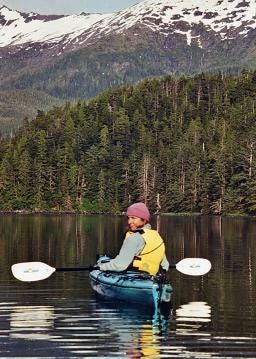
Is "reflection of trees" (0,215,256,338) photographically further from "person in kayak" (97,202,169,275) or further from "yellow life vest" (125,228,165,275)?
"person in kayak" (97,202,169,275)

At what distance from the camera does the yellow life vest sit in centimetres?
2855

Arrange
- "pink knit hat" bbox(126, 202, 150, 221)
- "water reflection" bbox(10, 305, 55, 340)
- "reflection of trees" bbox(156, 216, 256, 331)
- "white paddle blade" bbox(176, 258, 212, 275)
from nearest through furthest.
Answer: "water reflection" bbox(10, 305, 55, 340)
"pink knit hat" bbox(126, 202, 150, 221)
"reflection of trees" bbox(156, 216, 256, 331)
"white paddle blade" bbox(176, 258, 212, 275)

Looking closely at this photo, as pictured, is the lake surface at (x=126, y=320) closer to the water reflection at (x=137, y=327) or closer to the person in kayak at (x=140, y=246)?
the water reflection at (x=137, y=327)

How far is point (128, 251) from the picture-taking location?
2845 cm

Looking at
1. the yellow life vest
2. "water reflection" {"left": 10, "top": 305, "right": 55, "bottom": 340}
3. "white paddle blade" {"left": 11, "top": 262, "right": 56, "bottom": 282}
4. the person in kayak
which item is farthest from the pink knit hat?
"white paddle blade" {"left": 11, "top": 262, "right": 56, "bottom": 282}

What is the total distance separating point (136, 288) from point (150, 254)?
50.7 inches

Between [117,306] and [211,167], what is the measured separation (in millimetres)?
145432

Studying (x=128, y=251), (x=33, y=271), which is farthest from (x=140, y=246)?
(x=33, y=271)

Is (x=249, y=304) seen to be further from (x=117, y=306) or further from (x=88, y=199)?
(x=88, y=199)

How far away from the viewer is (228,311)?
2898cm

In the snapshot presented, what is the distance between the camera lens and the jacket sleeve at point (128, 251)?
28094mm

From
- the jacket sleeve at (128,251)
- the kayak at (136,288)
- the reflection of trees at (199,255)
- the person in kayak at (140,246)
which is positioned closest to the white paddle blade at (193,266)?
the reflection of trees at (199,255)

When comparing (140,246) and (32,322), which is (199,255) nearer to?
(140,246)

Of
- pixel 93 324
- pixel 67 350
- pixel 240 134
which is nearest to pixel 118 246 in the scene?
pixel 93 324
